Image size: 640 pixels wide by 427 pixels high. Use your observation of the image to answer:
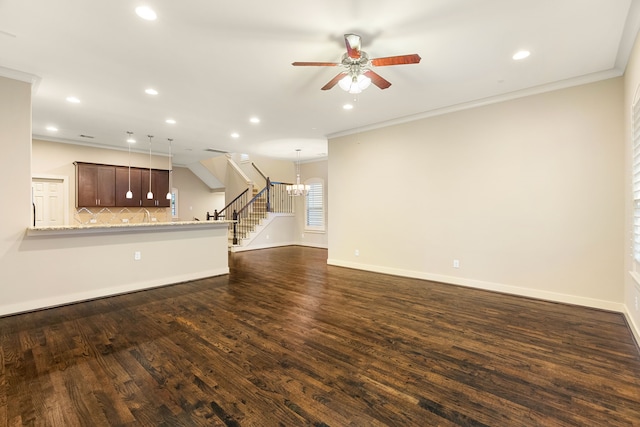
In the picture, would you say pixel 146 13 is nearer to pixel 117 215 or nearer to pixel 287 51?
pixel 287 51

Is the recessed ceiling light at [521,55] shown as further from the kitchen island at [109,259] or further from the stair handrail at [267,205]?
the stair handrail at [267,205]

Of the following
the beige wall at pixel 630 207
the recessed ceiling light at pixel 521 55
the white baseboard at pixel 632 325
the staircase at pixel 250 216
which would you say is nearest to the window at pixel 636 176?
the beige wall at pixel 630 207

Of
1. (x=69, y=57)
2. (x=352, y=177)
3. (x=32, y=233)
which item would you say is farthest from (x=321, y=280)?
(x=69, y=57)

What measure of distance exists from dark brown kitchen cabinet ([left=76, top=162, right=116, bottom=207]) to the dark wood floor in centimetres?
452

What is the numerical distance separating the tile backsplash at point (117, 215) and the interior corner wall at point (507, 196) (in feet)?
20.1

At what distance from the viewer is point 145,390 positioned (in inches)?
84.0

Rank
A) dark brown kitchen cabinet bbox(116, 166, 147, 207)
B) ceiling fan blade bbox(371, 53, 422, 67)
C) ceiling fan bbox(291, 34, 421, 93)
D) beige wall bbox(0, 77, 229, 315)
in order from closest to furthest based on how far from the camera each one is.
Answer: ceiling fan blade bbox(371, 53, 422, 67) → ceiling fan bbox(291, 34, 421, 93) → beige wall bbox(0, 77, 229, 315) → dark brown kitchen cabinet bbox(116, 166, 147, 207)

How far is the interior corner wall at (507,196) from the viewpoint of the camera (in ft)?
12.4

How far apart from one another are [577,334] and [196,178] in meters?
12.1

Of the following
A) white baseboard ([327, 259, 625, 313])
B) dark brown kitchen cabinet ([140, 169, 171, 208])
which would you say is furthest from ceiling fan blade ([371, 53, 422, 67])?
dark brown kitchen cabinet ([140, 169, 171, 208])

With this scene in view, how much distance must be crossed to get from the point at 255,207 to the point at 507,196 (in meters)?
7.66

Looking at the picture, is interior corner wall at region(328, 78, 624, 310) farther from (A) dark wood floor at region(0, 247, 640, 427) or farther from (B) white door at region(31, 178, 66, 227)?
(B) white door at region(31, 178, 66, 227)

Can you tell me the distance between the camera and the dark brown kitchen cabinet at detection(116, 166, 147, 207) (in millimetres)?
7906

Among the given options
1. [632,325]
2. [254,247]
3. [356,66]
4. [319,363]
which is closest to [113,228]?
[319,363]
